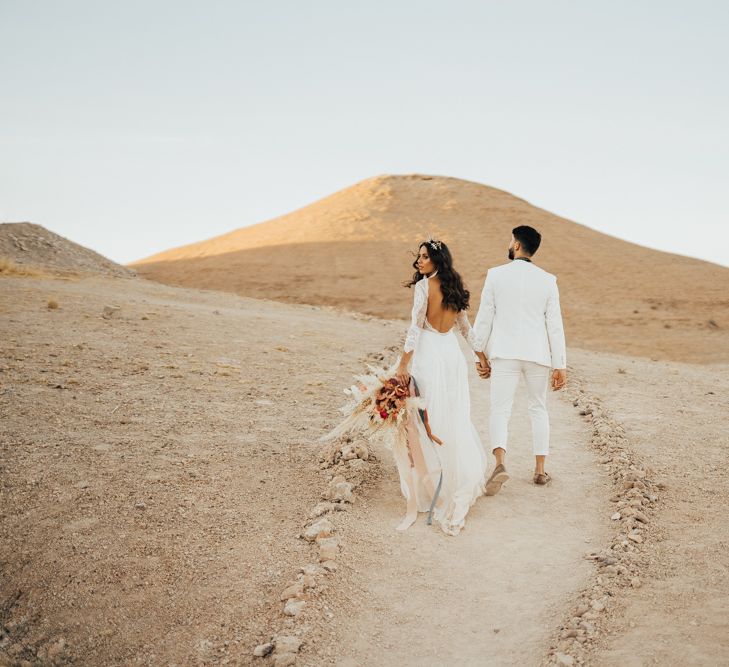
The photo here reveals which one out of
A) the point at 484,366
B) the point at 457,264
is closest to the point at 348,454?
the point at 484,366

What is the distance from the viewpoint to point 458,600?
14.6 ft

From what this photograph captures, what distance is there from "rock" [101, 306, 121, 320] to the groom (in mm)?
9591

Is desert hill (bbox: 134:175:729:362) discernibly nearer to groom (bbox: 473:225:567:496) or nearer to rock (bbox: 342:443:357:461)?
rock (bbox: 342:443:357:461)

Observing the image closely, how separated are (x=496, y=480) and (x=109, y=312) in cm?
1004

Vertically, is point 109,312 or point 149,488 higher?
point 109,312

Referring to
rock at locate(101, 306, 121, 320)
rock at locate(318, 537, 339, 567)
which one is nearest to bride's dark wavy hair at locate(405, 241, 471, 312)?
rock at locate(318, 537, 339, 567)

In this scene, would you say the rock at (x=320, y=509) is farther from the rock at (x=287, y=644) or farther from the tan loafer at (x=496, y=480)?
the rock at (x=287, y=644)

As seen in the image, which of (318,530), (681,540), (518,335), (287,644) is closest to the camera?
(287,644)

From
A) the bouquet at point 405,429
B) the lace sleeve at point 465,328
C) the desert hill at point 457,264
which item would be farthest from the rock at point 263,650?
the desert hill at point 457,264

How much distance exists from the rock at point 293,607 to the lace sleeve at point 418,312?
2.08 meters

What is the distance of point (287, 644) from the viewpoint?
3.92m

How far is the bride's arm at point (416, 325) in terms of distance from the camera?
17.9 feet

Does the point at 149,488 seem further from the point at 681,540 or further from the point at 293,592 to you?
the point at 681,540

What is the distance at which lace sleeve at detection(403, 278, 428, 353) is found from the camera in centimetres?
545
